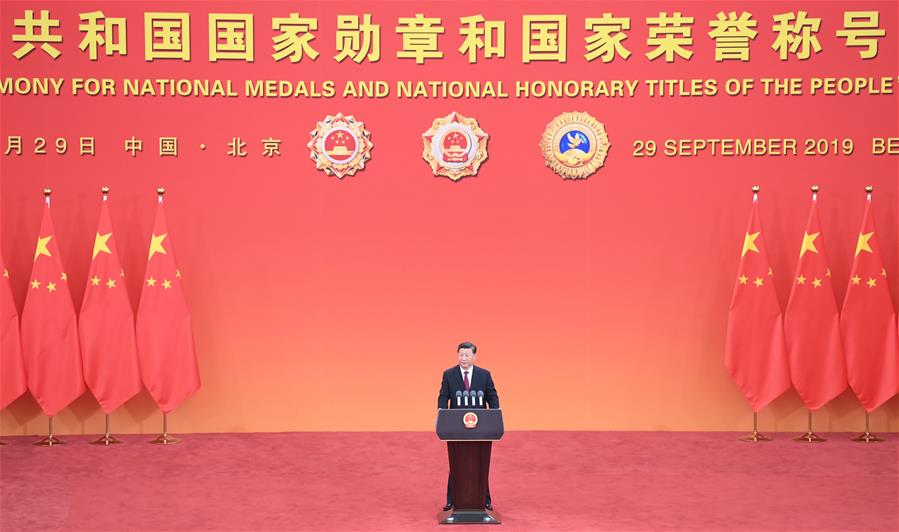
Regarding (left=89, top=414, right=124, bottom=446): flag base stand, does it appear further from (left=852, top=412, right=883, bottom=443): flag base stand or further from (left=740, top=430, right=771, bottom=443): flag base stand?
(left=852, top=412, right=883, bottom=443): flag base stand

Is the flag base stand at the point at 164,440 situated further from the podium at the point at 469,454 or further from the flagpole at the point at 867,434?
the flagpole at the point at 867,434

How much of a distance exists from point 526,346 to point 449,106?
76.4 inches

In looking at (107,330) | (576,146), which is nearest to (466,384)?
(576,146)

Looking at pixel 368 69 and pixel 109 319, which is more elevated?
pixel 368 69

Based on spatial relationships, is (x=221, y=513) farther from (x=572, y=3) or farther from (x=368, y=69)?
(x=572, y=3)

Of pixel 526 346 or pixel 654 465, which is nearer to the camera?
pixel 654 465

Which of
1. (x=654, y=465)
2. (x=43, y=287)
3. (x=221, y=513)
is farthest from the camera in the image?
(x=43, y=287)

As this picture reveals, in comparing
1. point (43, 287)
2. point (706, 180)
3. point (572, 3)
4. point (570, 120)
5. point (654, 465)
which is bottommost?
point (654, 465)

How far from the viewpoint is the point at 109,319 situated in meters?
7.20

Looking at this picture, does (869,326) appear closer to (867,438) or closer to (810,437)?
(867,438)

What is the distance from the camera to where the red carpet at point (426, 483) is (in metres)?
5.23

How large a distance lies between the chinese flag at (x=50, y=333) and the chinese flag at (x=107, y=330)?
3.8 inches

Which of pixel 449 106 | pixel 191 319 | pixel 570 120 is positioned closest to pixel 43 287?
pixel 191 319

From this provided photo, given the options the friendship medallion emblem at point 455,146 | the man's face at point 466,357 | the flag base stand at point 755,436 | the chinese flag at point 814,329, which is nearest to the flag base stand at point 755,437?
the flag base stand at point 755,436
